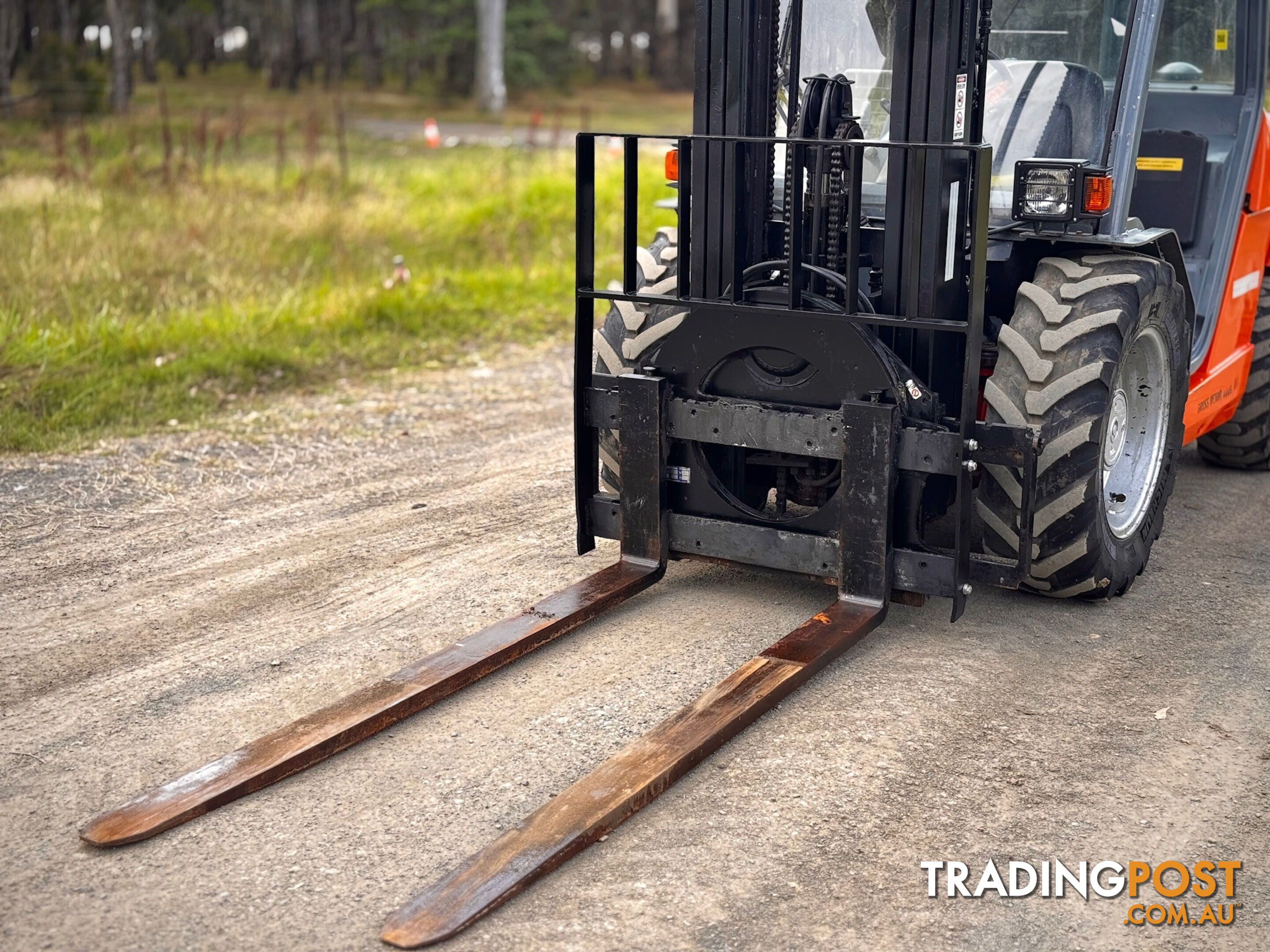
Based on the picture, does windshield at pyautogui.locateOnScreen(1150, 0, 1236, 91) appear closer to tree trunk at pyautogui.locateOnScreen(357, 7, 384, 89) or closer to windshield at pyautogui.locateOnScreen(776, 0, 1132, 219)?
windshield at pyautogui.locateOnScreen(776, 0, 1132, 219)

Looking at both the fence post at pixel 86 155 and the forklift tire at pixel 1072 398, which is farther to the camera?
the fence post at pixel 86 155

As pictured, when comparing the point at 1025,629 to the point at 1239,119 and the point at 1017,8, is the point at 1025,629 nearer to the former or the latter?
the point at 1017,8

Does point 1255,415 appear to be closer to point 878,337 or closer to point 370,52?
point 878,337

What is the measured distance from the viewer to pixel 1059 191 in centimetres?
500

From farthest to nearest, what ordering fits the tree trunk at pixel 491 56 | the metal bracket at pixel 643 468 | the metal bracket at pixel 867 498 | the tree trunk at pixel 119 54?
the tree trunk at pixel 491 56
the tree trunk at pixel 119 54
the metal bracket at pixel 643 468
the metal bracket at pixel 867 498

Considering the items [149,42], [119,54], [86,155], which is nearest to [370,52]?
[149,42]

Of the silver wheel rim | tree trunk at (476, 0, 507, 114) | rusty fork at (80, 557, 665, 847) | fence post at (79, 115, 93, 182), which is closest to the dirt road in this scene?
rusty fork at (80, 557, 665, 847)

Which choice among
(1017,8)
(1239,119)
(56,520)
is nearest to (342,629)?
(56,520)

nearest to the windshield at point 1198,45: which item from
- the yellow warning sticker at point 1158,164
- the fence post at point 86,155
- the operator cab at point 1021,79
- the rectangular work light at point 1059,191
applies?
the yellow warning sticker at point 1158,164

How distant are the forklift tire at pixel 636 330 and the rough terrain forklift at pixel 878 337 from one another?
0.02m

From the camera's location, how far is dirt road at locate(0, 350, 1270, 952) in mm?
3340

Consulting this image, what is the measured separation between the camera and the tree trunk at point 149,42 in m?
47.0

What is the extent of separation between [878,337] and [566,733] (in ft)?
6.10

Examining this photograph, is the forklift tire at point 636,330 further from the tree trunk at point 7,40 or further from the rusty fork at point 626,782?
the tree trunk at point 7,40
